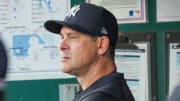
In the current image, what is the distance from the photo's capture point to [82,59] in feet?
5.61

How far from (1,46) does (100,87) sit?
1.15 metres

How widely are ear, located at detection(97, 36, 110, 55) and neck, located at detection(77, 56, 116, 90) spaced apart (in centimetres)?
4

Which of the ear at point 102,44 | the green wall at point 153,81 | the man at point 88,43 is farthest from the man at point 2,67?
the green wall at point 153,81

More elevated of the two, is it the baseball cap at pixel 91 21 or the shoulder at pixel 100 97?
the baseball cap at pixel 91 21

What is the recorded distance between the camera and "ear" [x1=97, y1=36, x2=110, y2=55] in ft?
5.64

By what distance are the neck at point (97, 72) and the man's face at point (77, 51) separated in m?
0.02

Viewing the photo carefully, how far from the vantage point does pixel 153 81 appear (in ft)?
8.12

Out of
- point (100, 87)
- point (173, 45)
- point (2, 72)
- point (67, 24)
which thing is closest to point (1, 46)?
point (2, 72)

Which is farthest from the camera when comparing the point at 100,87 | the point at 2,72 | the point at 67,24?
the point at 67,24

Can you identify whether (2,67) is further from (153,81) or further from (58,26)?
(153,81)

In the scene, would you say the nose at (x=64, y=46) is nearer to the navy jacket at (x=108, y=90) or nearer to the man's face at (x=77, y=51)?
the man's face at (x=77, y=51)

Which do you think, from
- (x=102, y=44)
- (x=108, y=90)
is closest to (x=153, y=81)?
(x=102, y=44)

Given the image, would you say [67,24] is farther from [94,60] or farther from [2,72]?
[2,72]

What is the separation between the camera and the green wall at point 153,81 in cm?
245
